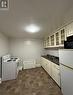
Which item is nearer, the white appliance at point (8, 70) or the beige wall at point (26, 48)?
the white appliance at point (8, 70)

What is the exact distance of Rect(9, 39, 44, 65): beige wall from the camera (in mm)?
6219

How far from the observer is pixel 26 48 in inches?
253

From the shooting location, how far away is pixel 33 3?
1579mm

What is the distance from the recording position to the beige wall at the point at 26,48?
6.22 metres

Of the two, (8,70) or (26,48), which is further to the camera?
(26,48)

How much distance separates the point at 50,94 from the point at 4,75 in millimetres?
2399

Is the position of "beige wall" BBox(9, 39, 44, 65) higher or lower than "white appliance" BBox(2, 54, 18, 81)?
higher

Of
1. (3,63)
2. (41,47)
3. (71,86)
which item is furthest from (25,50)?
(71,86)

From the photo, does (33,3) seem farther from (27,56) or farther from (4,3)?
(27,56)

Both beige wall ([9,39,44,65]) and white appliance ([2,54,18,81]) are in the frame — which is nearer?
white appliance ([2,54,18,81])

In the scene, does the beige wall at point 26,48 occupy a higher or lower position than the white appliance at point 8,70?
higher

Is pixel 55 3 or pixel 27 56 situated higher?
pixel 55 3

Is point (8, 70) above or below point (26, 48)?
below

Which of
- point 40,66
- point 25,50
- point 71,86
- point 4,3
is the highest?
point 4,3
